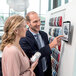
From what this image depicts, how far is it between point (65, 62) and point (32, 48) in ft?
1.22

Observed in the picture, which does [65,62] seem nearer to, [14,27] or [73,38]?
[73,38]

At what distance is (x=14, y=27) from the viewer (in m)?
1.15

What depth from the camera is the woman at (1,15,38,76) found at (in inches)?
42.9

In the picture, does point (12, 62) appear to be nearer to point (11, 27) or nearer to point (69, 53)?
point (11, 27)

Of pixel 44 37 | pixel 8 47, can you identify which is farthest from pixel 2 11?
pixel 8 47

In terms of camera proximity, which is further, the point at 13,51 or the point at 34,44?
the point at 34,44

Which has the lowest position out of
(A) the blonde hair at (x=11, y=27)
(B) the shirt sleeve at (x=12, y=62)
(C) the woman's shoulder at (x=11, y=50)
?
(B) the shirt sleeve at (x=12, y=62)

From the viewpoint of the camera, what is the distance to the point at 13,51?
1.09 meters

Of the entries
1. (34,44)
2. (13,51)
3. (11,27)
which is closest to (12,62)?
(13,51)

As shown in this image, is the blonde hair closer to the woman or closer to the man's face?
the woman

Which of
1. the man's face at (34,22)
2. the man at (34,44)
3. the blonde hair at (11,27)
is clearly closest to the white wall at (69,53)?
the man at (34,44)

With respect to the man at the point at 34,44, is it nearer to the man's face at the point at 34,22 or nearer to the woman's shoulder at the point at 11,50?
the man's face at the point at 34,22

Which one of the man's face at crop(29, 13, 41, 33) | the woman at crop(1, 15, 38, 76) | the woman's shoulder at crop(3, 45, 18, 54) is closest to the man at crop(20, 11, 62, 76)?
the man's face at crop(29, 13, 41, 33)

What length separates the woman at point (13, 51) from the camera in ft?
3.58
